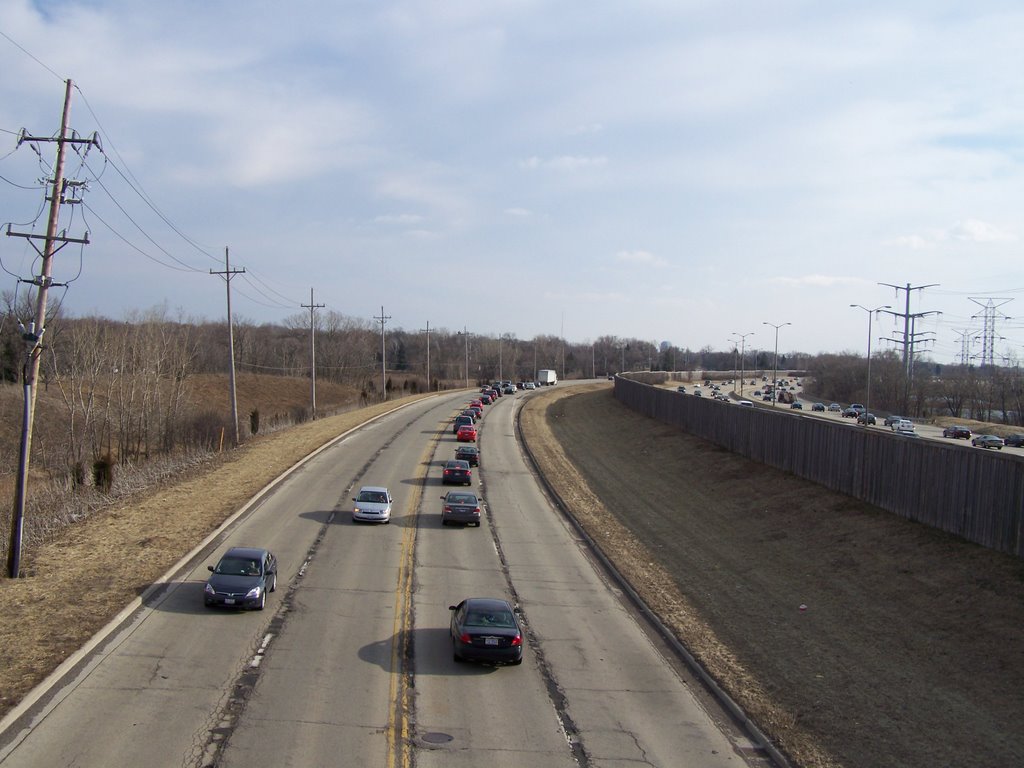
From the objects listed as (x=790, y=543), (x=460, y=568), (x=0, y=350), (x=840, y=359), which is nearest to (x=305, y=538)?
(x=460, y=568)

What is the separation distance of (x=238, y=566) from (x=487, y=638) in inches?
290

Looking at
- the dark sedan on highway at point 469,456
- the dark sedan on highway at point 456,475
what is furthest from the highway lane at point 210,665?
the dark sedan on highway at point 469,456

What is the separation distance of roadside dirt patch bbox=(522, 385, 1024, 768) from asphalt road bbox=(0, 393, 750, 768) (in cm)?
175

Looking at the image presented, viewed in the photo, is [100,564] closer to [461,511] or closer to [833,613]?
[461,511]

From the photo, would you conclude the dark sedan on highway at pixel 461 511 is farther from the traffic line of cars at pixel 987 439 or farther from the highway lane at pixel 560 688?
the traffic line of cars at pixel 987 439

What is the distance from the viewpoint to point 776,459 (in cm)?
3719

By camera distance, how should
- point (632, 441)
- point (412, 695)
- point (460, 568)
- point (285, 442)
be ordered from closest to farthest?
1. point (412, 695)
2. point (460, 568)
3. point (285, 442)
4. point (632, 441)

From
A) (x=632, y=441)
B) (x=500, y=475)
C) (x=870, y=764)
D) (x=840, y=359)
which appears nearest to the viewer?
(x=870, y=764)

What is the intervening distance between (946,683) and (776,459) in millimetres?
21682

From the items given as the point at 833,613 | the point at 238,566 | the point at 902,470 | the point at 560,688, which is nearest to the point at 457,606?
the point at 560,688

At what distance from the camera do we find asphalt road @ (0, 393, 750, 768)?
12.3 m

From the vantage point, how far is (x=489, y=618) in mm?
17000

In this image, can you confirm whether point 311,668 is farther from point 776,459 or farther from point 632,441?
point 632,441

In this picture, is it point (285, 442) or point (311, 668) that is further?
point (285, 442)
